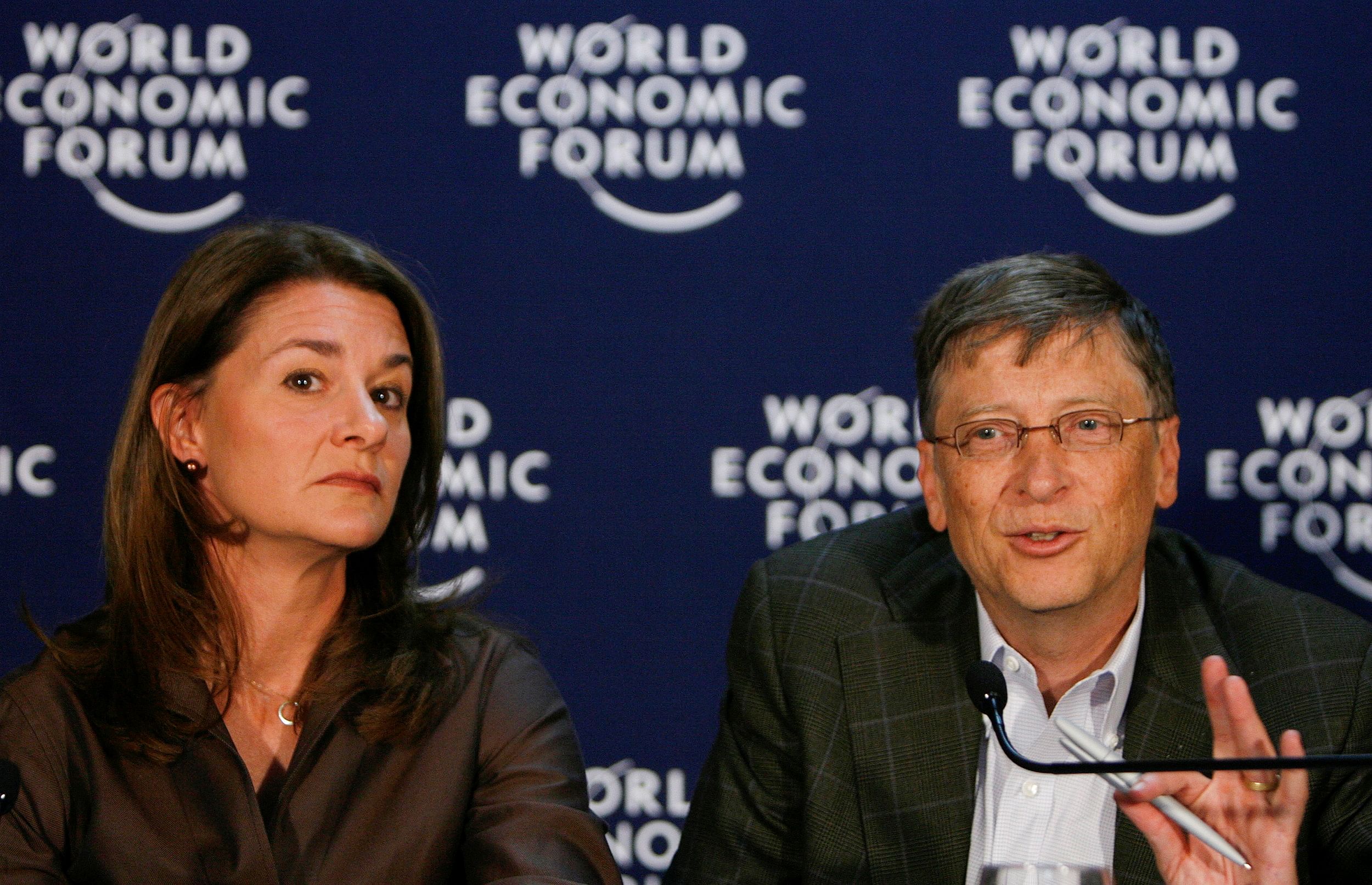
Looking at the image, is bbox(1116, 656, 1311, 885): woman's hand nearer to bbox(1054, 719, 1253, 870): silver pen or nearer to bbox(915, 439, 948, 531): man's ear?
bbox(1054, 719, 1253, 870): silver pen

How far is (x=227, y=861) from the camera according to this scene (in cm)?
195

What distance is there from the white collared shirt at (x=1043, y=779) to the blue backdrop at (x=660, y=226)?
0.84 meters

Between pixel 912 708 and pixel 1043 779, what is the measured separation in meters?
0.22

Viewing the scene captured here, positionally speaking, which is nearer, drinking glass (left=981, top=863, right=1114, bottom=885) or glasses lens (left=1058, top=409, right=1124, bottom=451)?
drinking glass (left=981, top=863, right=1114, bottom=885)

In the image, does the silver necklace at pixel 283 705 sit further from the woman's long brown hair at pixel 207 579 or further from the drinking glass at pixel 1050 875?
the drinking glass at pixel 1050 875

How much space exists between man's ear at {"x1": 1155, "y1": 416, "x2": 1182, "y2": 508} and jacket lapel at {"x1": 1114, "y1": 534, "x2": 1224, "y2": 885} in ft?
0.47

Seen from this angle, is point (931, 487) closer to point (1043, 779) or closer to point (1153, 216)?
point (1043, 779)

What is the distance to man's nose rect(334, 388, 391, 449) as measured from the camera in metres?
2.12

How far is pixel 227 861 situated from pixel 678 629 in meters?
1.31

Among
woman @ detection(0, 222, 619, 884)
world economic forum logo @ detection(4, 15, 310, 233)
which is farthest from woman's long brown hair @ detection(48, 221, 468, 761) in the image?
world economic forum logo @ detection(4, 15, 310, 233)

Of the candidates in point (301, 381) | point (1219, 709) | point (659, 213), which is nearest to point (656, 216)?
point (659, 213)

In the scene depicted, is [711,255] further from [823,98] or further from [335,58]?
[335,58]

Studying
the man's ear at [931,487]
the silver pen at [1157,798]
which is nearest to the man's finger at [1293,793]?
the silver pen at [1157,798]

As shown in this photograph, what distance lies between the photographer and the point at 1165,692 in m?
2.18
